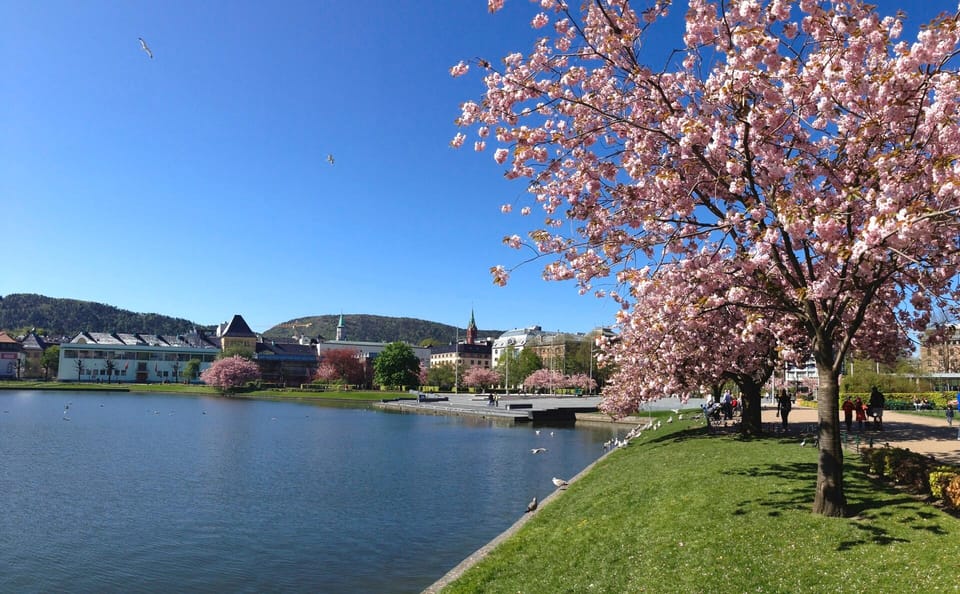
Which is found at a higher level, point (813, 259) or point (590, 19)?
point (590, 19)

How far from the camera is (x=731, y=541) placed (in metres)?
10.8

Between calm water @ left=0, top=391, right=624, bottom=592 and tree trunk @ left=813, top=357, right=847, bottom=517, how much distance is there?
28.7ft

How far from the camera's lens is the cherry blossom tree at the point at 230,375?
12244 cm

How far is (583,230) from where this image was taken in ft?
41.2

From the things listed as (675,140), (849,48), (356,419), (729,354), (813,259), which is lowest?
(356,419)

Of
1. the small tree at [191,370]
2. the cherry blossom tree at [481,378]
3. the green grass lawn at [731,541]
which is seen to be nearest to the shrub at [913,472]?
the green grass lawn at [731,541]

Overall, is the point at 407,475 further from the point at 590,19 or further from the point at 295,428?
the point at 295,428

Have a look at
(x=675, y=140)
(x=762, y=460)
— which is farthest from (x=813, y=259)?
(x=762, y=460)

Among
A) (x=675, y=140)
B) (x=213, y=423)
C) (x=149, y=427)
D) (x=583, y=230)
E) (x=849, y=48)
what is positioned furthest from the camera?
(x=213, y=423)

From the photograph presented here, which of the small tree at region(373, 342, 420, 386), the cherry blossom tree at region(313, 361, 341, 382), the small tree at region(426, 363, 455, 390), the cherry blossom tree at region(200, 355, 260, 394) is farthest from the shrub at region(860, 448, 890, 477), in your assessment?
the cherry blossom tree at region(313, 361, 341, 382)

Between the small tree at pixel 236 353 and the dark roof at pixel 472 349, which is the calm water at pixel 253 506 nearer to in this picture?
the small tree at pixel 236 353

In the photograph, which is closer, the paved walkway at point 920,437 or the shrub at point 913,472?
the shrub at point 913,472

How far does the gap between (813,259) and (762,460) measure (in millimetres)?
7960

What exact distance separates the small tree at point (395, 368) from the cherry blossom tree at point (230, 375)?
25.2 meters
